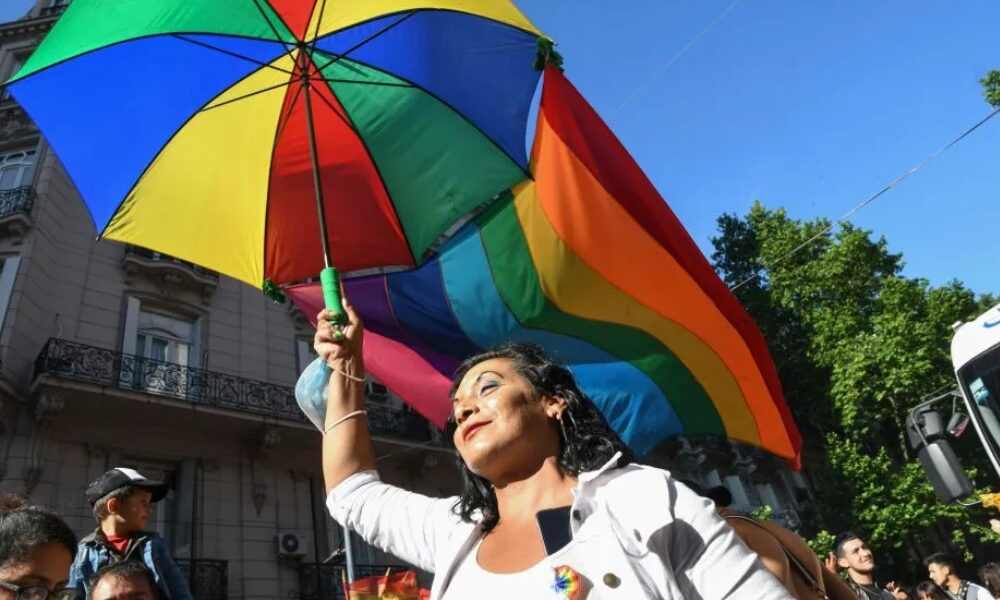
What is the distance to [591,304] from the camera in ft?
16.3

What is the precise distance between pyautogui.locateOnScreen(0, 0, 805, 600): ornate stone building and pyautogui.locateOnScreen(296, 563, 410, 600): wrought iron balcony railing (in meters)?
0.03

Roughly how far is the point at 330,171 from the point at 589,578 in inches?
119

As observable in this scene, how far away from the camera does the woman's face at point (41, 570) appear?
2242 mm

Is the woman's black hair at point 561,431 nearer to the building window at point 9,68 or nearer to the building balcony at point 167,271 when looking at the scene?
the building balcony at point 167,271

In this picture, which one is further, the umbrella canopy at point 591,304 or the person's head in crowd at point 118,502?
the umbrella canopy at point 591,304

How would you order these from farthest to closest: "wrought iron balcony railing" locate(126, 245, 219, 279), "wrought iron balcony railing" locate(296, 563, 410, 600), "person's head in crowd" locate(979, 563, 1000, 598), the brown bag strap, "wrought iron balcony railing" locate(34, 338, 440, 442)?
"wrought iron balcony railing" locate(126, 245, 219, 279) → "wrought iron balcony railing" locate(296, 563, 410, 600) → "wrought iron balcony railing" locate(34, 338, 440, 442) → "person's head in crowd" locate(979, 563, 1000, 598) → the brown bag strap

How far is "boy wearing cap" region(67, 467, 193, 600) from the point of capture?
358 cm

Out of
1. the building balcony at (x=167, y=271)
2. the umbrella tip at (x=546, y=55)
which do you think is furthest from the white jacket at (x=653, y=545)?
the building balcony at (x=167, y=271)

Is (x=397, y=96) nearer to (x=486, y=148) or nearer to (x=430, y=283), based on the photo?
(x=486, y=148)

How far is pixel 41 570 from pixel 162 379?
37.8 ft

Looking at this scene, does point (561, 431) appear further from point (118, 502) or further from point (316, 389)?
point (118, 502)

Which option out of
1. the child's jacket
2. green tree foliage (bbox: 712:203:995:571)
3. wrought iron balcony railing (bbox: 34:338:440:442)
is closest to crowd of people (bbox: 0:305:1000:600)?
the child's jacket

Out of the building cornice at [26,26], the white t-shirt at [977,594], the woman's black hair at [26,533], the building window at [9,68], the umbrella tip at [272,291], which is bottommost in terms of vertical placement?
the white t-shirt at [977,594]

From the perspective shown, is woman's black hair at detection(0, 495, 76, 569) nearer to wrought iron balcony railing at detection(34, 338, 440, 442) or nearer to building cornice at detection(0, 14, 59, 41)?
wrought iron balcony railing at detection(34, 338, 440, 442)
